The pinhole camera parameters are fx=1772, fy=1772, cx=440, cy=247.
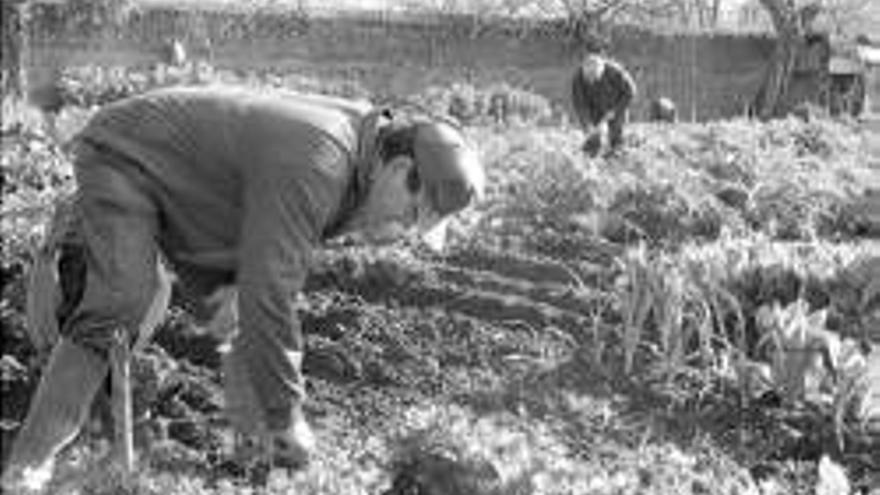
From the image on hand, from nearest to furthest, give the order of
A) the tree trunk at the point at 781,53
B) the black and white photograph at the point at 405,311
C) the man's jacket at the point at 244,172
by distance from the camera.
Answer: the man's jacket at the point at 244,172, the black and white photograph at the point at 405,311, the tree trunk at the point at 781,53

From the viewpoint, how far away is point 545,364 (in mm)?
6219

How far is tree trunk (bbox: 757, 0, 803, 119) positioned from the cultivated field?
16.3m

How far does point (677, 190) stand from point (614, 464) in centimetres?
482

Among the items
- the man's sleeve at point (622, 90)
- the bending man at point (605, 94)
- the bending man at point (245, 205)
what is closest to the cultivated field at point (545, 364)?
the bending man at point (245, 205)

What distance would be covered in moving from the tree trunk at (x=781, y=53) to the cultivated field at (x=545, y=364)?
16.3 m

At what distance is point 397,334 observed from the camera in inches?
254

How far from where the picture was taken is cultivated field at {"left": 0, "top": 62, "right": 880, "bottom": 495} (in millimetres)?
4656

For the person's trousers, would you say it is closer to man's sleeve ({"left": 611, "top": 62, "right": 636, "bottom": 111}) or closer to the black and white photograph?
man's sleeve ({"left": 611, "top": 62, "right": 636, "bottom": 111})

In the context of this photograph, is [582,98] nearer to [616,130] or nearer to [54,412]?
[616,130]

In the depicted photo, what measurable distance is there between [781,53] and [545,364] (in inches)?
808

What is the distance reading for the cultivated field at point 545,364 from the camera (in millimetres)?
4656

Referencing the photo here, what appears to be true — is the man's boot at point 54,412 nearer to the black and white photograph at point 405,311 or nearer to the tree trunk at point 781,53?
the black and white photograph at point 405,311

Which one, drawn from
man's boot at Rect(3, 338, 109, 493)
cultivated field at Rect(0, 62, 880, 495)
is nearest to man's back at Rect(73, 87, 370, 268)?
man's boot at Rect(3, 338, 109, 493)

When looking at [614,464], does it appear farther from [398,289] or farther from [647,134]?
[647,134]
